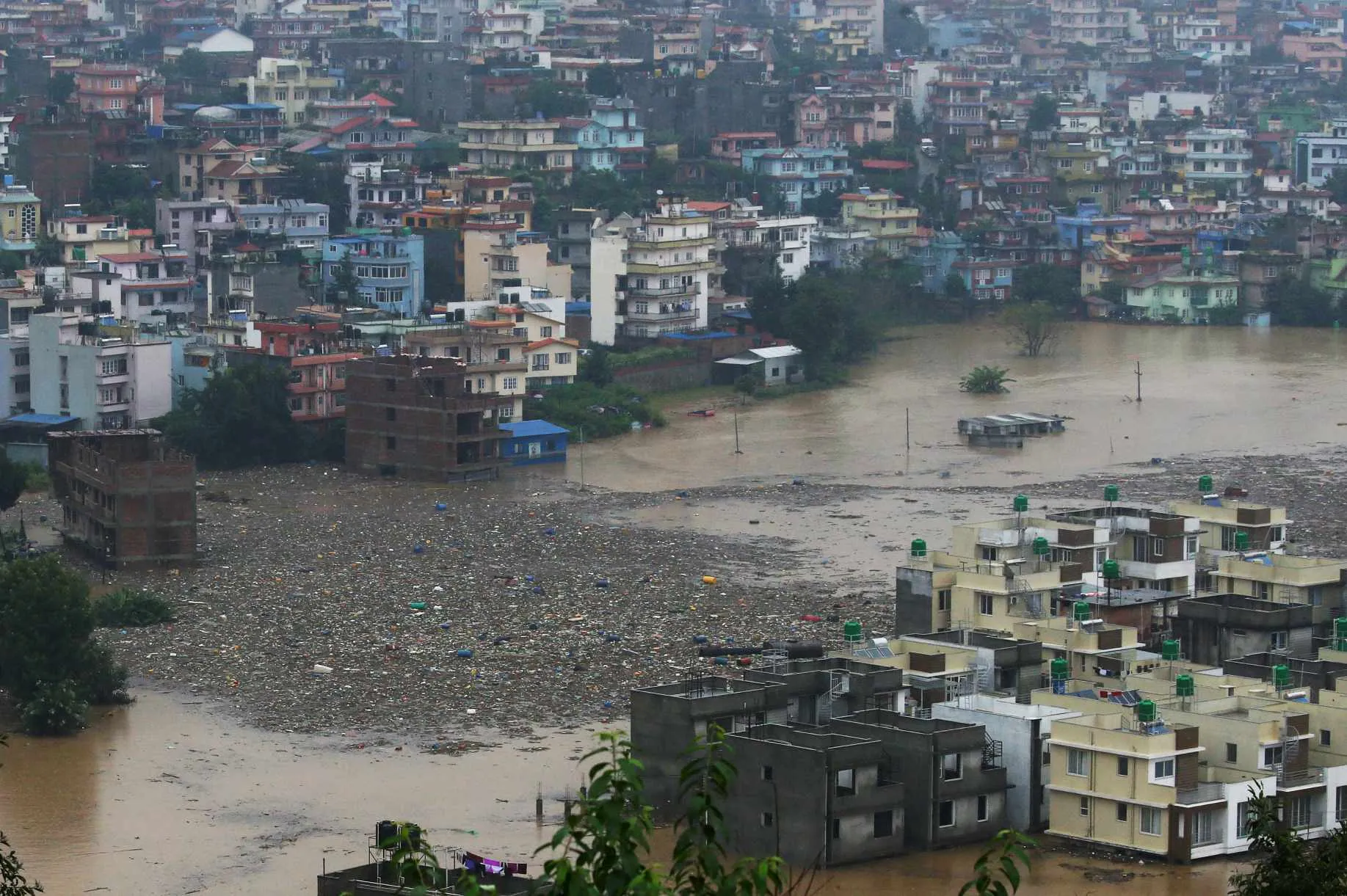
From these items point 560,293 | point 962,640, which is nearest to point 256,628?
point 962,640

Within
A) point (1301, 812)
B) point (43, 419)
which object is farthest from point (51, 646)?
point (43, 419)

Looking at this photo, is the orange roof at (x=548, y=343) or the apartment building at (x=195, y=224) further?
the apartment building at (x=195, y=224)

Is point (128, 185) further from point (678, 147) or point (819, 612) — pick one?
point (819, 612)

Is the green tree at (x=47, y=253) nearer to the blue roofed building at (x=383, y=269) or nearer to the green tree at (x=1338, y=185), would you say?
the blue roofed building at (x=383, y=269)

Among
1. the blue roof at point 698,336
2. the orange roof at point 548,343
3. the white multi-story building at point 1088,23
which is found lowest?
the blue roof at point 698,336

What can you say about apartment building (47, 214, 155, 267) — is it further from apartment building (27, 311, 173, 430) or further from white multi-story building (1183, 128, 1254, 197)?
white multi-story building (1183, 128, 1254, 197)

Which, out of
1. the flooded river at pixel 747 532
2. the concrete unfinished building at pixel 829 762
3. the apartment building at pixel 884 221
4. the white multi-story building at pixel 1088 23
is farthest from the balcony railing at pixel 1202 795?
the white multi-story building at pixel 1088 23

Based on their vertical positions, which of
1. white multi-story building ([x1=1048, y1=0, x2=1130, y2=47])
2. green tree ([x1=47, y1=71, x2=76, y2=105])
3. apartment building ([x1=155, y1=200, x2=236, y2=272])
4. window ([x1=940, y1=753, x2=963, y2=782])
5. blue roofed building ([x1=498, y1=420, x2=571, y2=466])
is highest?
white multi-story building ([x1=1048, y1=0, x2=1130, y2=47])

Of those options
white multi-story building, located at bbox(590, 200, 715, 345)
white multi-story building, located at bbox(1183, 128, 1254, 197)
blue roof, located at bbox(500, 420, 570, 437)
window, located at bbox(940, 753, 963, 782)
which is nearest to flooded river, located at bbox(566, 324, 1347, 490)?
blue roof, located at bbox(500, 420, 570, 437)
